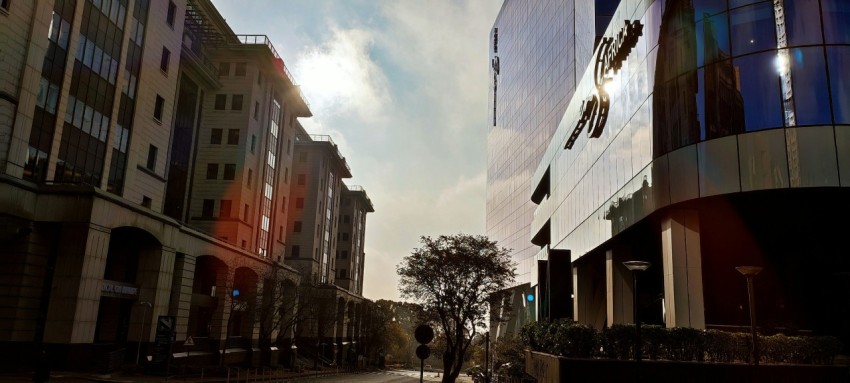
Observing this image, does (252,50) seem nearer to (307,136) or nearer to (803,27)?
(307,136)

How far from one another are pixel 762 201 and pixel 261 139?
55515mm

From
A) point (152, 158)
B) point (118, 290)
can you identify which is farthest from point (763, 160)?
point (152, 158)

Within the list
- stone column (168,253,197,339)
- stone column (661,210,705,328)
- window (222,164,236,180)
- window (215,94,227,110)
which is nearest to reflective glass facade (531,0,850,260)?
stone column (661,210,705,328)

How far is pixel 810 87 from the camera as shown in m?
20.5

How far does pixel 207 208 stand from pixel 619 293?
45.3m

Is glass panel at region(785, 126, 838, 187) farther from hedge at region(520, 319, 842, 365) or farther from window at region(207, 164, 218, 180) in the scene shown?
window at region(207, 164, 218, 180)

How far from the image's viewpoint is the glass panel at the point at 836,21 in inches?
815

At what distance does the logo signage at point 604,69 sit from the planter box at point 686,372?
1636cm

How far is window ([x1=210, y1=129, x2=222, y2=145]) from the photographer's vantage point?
63938 mm

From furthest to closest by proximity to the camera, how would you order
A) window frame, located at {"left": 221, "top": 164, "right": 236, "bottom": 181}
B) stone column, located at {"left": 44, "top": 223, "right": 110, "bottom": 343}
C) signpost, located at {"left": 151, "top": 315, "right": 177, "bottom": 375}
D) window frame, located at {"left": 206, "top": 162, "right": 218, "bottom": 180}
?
window frame, located at {"left": 206, "top": 162, "right": 218, "bottom": 180}
window frame, located at {"left": 221, "top": 164, "right": 236, "bottom": 181}
signpost, located at {"left": 151, "top": 315, "right": 177, "bottom": 375}
stone column, located at {"left": 44, "top": 223, "right": 110, "bottom": 343}

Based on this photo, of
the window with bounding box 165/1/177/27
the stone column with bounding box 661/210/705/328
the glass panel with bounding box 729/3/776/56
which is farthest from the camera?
the window with bounding box 165/1/177/27

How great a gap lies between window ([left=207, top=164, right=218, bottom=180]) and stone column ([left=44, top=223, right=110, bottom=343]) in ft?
110

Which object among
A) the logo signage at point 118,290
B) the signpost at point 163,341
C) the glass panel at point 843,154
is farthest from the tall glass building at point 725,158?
the logo signage at point 118,290

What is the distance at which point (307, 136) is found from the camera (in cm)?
10338
